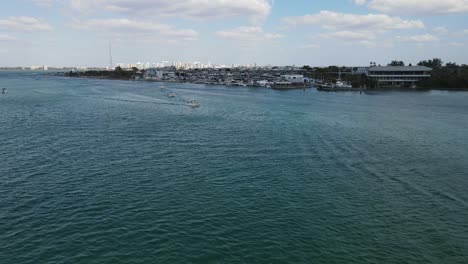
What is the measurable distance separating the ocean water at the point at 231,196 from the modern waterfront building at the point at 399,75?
60.3 meters

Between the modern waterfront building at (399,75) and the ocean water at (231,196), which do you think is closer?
the ocean water at (231,196)

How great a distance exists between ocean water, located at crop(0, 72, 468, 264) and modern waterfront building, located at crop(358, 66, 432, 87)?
60.3 m

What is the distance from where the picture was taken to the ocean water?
36.4ft

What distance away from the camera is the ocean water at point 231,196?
11.1 metres

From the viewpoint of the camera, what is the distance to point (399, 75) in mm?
85750

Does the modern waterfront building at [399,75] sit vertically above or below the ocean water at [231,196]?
above

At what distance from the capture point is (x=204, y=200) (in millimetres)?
14648

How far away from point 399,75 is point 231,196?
82.0 meters

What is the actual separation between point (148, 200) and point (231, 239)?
14.4 ft

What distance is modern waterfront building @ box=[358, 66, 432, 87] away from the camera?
84375 millimetres

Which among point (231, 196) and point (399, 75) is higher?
point (399, 75)

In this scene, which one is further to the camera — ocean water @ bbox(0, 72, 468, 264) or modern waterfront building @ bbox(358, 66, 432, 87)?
modern waterfront building @ bbox(358, 66, 432, 87)

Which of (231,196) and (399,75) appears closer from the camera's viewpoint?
(231,196)

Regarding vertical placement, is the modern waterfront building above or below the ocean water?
above
